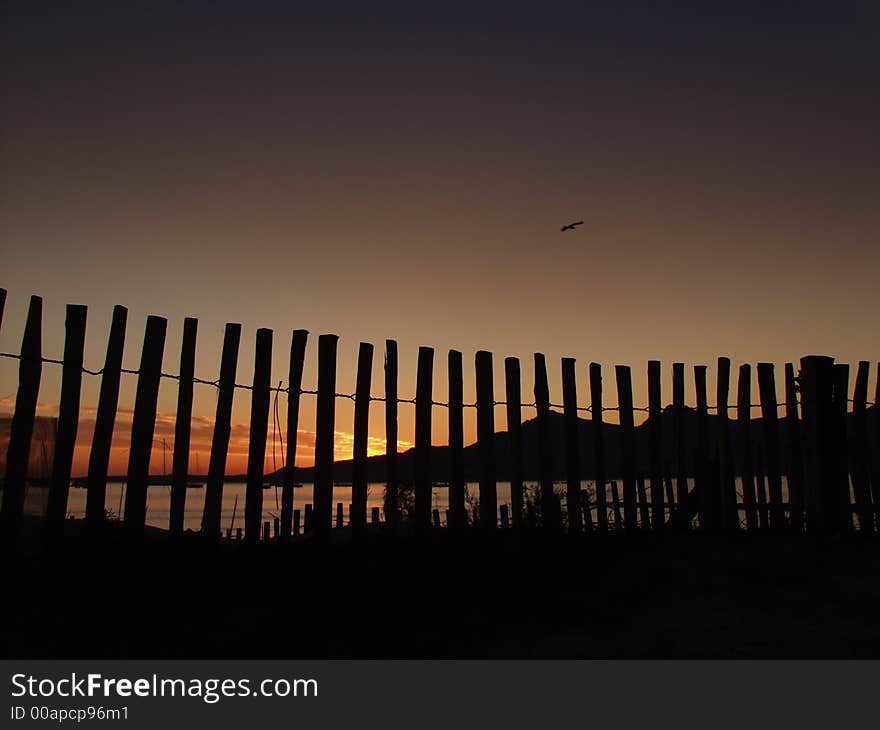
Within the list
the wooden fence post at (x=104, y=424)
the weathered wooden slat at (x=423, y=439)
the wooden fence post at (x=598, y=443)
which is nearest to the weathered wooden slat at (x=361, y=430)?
the weathered wooden slat at (x=423, y=439)

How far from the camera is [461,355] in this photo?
30.3ft

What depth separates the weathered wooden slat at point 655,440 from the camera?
10.2 meters

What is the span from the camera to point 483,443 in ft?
30.4

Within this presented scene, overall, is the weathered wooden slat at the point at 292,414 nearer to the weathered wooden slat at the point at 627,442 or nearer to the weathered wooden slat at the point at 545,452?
the weathered wooden slat at the point at 545,452

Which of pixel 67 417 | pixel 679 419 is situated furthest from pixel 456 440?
pixel 67 417

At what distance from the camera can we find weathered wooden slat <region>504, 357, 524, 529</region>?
30.6 feet

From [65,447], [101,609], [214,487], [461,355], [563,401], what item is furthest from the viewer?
[563,401]

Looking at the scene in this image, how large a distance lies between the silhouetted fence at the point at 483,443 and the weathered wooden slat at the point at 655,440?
18 millimetres

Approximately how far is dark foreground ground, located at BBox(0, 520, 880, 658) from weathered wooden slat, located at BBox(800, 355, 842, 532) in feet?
6.60

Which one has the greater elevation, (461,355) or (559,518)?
(461,355)

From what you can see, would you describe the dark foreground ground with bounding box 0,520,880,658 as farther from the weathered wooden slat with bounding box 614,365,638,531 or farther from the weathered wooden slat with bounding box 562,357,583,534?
the weathered wooden slat with bounding box 614,365,638,531
